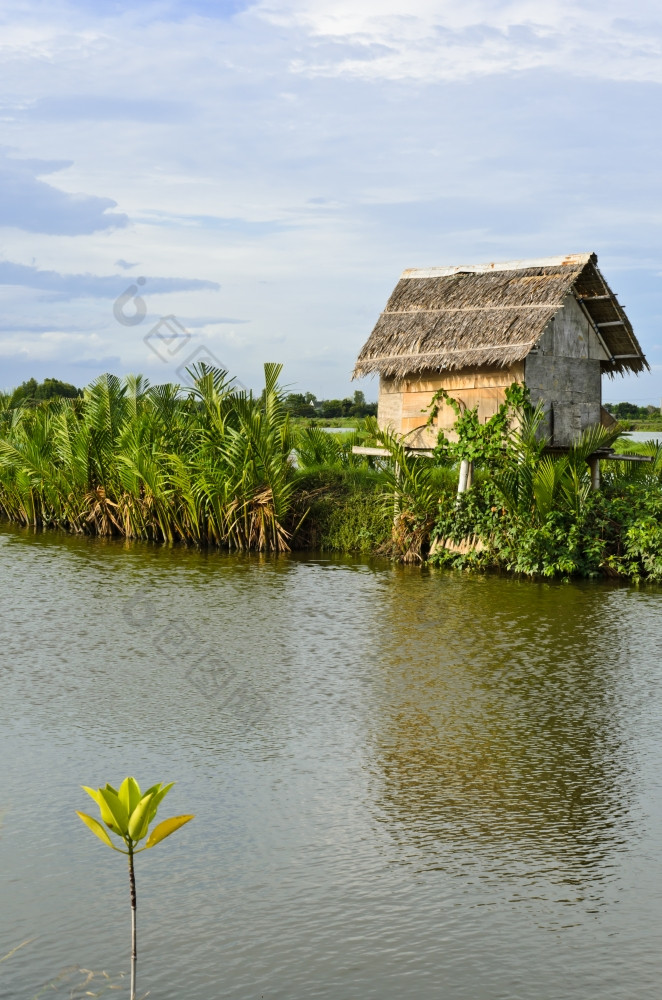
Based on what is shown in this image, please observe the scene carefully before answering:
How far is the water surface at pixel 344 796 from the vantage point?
A: 463 centimetres

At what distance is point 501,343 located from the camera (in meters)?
15.5

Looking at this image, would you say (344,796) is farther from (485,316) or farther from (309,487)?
(309,487)

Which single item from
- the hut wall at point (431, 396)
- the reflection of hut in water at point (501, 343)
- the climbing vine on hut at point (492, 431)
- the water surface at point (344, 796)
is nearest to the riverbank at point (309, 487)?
the climbing vine on hut at point (492, 431)

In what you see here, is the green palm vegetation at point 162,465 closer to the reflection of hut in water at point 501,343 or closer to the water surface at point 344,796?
the reflection of hut in water at point 501,343

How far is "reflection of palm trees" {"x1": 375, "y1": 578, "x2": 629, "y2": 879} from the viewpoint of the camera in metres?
6.10

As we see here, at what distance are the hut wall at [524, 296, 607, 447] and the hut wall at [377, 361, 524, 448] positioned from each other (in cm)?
47

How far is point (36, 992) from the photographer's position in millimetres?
4293

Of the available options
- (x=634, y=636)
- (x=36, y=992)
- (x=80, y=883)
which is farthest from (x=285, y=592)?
(x=36, y=992)

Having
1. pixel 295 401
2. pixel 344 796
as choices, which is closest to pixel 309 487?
pixel 295 401

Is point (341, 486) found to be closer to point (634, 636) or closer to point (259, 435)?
point (259, 435)

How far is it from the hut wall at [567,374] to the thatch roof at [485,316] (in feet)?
1.03

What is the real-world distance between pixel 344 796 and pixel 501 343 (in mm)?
10089

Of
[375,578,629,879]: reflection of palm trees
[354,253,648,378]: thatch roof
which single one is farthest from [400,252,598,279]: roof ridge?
[375,578,629,879]: reflection of palm trees

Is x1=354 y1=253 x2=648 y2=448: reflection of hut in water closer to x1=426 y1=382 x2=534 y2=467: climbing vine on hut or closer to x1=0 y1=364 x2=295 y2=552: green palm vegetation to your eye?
x1=426 y1=382 x2=534 y2=467: climbing vine on hut
